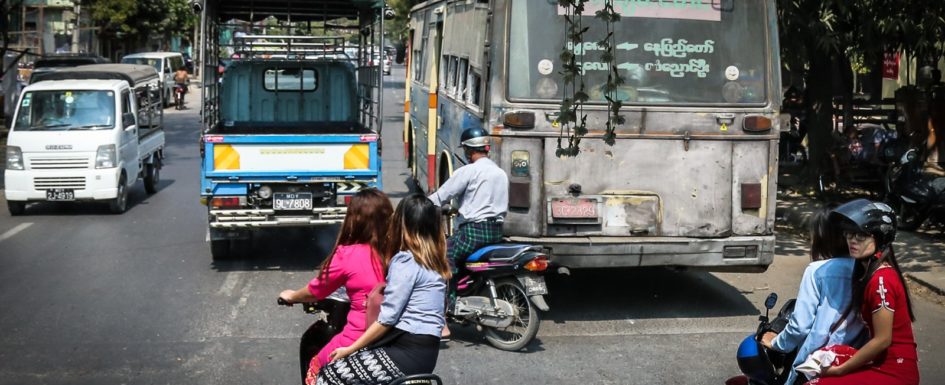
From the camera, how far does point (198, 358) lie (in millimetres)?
7242

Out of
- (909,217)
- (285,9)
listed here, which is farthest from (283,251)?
(909,217)

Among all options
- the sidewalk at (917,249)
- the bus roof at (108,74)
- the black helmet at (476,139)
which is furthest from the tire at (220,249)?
the sidewalk at (917,249)

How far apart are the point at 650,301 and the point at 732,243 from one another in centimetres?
124

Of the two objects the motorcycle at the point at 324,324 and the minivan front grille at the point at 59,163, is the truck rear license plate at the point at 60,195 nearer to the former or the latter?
the minivan front grille at the point at 59,163

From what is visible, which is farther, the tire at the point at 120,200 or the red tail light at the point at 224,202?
the tire at the point at 120,200

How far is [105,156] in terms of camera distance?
1420cm

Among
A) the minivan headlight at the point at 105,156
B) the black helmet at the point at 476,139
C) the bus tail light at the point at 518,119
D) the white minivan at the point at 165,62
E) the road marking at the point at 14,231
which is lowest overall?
the road marking at the point at 14,231

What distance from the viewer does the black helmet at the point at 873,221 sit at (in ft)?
12.6

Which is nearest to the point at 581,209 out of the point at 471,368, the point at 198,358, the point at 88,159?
the point at 471,368

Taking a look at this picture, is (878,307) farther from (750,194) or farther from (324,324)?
(750,194)

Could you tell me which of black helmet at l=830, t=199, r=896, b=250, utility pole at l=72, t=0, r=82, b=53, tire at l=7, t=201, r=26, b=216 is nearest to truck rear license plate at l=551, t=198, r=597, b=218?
black helmet at l=830, t=199, r=896, b=250

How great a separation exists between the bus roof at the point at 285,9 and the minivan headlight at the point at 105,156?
241cm

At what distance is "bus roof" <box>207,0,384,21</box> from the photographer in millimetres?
13109

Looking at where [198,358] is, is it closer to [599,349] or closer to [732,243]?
[599,349]
